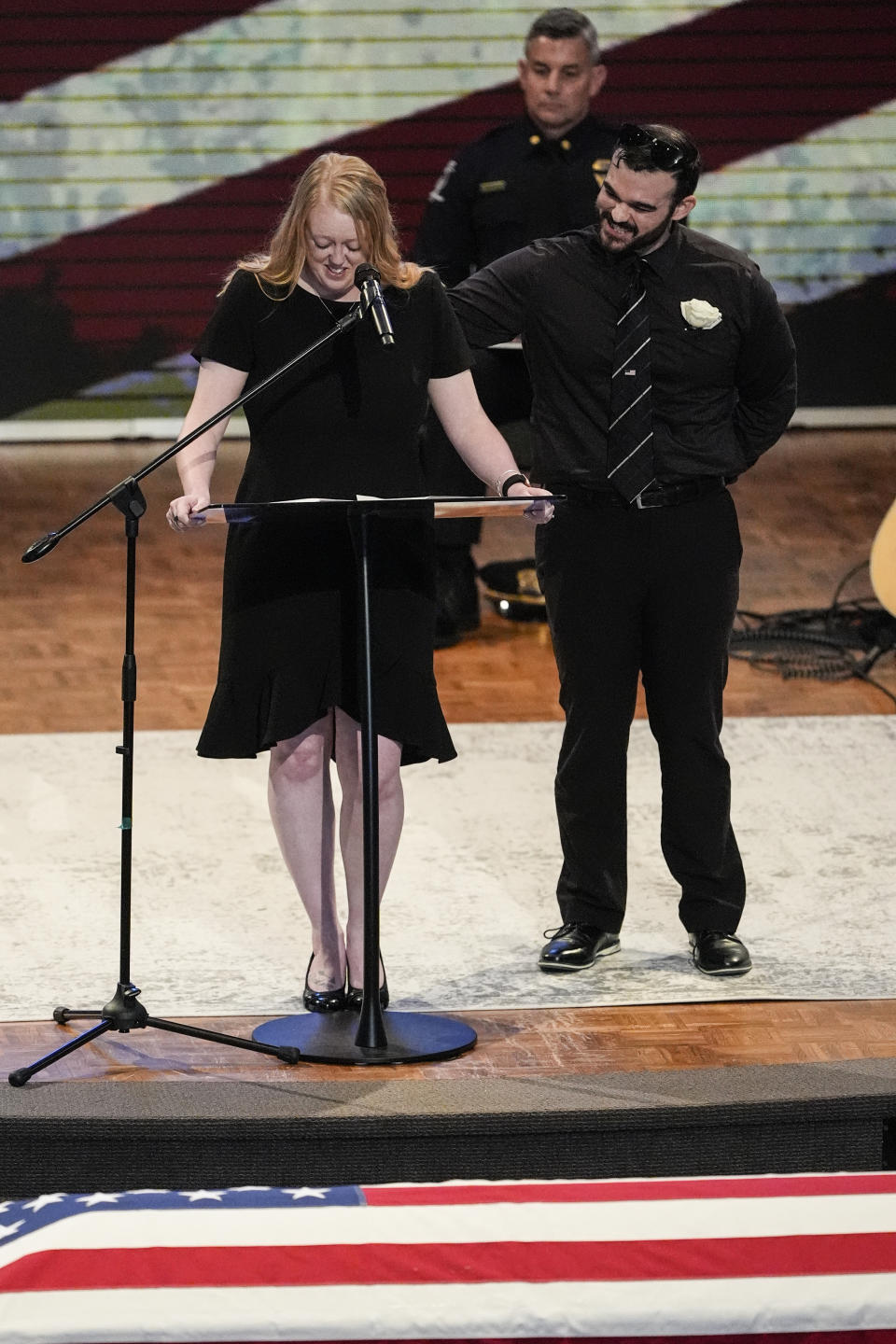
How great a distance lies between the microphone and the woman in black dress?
0.74 feet

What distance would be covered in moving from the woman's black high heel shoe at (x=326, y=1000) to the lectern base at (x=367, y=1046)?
0.02m

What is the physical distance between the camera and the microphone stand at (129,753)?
2.95 meters

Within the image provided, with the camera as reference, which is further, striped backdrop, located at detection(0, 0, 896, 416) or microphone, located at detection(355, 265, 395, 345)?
striped backdrop, located at detection(0, 0, 896, 416)

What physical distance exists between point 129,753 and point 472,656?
131 inches

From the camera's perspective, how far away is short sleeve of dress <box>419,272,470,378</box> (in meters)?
3.25

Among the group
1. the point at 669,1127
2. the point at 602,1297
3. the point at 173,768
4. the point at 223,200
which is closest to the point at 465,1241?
the point at 602,1297

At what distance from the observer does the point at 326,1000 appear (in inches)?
139

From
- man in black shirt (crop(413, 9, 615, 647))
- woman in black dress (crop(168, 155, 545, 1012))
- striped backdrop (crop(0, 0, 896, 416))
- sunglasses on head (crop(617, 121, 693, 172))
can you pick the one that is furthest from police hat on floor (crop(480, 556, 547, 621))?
striped backdrop (crop(0, 0, 896, 416))

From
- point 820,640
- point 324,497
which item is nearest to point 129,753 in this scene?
point 324,497

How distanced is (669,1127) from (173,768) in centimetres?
248

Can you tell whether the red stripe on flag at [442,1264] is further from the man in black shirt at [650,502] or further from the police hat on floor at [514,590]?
the police hat on floor at [514,590]

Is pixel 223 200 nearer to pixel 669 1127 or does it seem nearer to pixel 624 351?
pixel 624 351

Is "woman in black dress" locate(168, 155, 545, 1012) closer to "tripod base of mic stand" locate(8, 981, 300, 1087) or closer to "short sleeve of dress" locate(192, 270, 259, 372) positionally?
"short sleeve of dress" locate(192, 270, 259, 372)

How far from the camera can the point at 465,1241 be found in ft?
7.24
